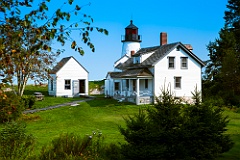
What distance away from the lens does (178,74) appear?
124 ft

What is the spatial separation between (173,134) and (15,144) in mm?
5267

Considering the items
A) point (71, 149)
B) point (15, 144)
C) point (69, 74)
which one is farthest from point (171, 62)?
point (15, 144)

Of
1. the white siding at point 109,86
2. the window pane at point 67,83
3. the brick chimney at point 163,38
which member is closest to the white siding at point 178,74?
the brick chimney at point 163,38

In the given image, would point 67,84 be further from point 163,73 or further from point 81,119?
point 81,119

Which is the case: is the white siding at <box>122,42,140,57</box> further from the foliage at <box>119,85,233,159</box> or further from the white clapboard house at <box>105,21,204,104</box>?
the foliage at <box>119,85,233,159</box>

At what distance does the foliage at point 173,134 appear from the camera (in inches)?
417

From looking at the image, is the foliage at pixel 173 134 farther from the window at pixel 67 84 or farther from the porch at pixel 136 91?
the window at pixel 67 84

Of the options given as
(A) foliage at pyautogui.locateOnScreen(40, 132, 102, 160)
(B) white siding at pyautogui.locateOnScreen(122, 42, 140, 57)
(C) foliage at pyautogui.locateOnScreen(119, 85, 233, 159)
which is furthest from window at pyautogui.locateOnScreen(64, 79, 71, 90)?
(C) foliage at pyautogui.locateOnScreen(119, 85, 233, 159)

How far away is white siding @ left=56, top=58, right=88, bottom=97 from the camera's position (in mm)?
47031

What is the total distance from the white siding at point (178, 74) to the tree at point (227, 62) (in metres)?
3.90

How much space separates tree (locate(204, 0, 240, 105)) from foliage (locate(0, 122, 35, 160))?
99.1 ft

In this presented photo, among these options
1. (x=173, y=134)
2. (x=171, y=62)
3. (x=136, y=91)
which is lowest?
(x=173, y=134)

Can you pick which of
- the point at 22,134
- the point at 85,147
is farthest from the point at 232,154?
the point at 22,134

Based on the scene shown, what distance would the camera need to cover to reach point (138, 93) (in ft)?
116
